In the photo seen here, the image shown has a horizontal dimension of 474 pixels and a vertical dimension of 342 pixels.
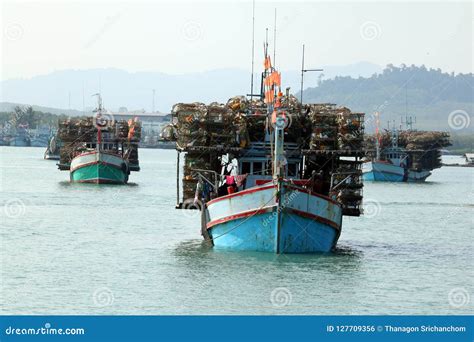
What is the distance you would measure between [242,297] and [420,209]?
5015 cm

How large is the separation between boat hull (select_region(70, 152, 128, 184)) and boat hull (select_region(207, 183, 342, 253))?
53.7 metres

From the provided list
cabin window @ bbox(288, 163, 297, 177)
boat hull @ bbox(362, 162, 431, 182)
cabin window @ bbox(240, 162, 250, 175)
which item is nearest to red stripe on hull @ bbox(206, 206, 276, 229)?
cabin window @ bbox(240, 162, 250, 175)

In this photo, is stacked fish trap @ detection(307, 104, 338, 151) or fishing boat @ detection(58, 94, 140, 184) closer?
stacked fish trap @ detection(307, 104, 338, 151)

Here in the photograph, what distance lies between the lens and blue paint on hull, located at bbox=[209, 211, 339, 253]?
44.1 m

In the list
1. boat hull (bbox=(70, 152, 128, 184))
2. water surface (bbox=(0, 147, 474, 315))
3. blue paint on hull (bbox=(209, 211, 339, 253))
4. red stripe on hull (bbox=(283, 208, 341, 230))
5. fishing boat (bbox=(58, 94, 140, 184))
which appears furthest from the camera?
fishing boat (bbox=(58, 94, 140, 184))

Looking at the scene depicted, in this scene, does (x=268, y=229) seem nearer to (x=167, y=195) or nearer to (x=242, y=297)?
(x=242, y=297)

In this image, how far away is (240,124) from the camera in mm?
49812

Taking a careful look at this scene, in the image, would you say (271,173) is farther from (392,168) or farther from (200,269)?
(392,168)

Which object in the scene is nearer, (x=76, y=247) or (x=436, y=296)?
(x=436, y=296)

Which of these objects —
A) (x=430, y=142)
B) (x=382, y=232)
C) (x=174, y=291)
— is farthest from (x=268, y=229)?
(x=430, y=142)

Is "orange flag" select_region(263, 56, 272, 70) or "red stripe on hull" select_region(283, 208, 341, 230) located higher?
"orange flag" select_region(263, 56, 272, 70)

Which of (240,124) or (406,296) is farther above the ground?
(240,124)

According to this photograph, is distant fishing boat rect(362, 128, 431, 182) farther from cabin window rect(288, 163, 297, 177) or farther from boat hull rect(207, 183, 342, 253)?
boat hull rect(207, 183, 342, 253)

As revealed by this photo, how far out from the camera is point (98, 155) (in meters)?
99.1
